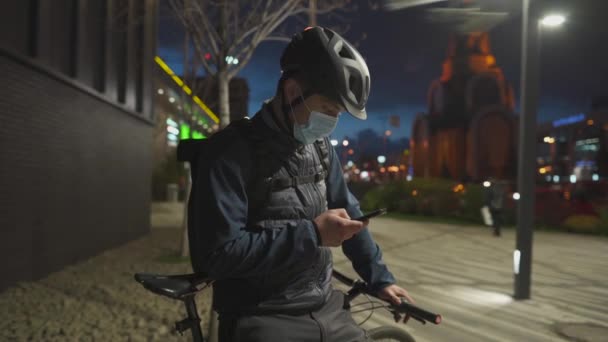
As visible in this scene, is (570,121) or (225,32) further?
(570,121)

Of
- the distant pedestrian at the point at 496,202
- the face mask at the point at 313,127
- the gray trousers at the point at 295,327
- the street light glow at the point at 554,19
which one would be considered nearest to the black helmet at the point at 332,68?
the face mask at the point at 313,127

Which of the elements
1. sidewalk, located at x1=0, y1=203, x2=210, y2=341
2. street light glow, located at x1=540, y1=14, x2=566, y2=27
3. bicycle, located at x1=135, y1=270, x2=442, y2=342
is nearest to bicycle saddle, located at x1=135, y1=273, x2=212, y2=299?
bicycle, located at x1=135, y1=270, x2=442, y2=342

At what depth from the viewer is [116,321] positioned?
5484mm

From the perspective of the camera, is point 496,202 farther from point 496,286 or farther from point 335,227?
point 335,227

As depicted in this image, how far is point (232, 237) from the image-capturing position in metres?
1.54

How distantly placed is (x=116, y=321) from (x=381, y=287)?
14.1 ft

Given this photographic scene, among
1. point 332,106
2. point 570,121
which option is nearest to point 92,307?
point 332,106

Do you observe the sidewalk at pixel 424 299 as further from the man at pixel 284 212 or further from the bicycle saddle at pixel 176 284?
the man at pixel 284 212

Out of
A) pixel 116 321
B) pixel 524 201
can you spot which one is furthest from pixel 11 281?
pixel 524 201

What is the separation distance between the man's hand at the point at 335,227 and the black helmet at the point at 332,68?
0.37 m

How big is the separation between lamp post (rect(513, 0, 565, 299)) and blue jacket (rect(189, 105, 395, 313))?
18.8 ft

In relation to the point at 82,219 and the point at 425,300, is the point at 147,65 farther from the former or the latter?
the point at 425,300

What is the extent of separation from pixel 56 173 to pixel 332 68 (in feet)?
24.1

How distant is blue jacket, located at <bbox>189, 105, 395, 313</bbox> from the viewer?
5.06ft
